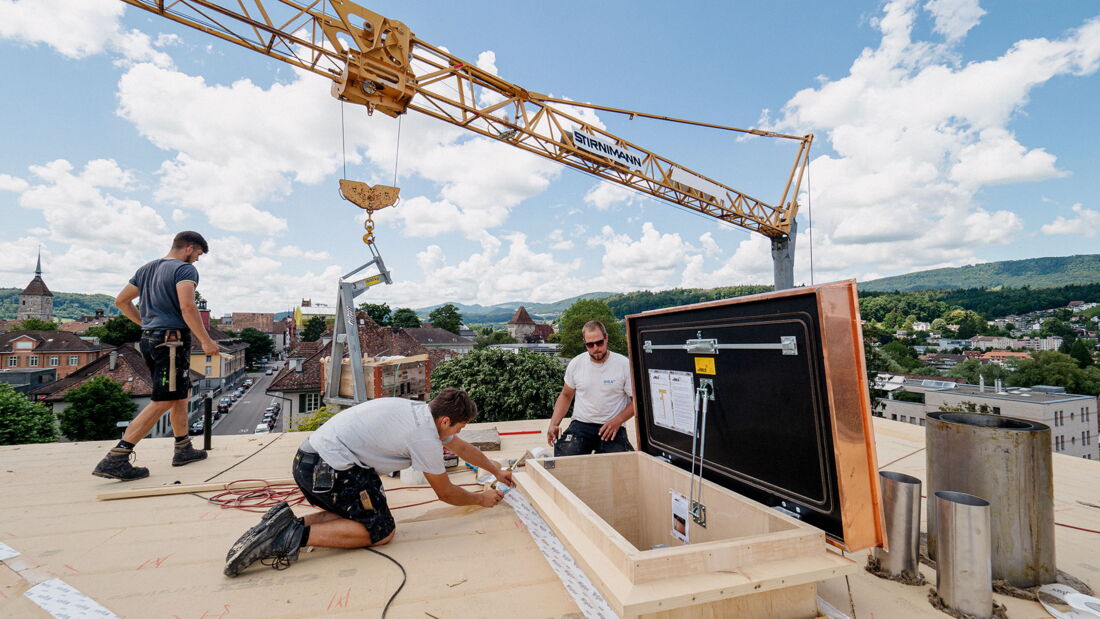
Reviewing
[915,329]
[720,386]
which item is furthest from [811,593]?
[915,329]

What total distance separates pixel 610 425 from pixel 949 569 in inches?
69.3

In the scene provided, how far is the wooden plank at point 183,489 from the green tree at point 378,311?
5159cm

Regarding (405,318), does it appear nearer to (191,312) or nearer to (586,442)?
(191,312)

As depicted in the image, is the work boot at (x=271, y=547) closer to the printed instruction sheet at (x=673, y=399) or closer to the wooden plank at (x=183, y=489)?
the wooden plank at (x=183, y=489)

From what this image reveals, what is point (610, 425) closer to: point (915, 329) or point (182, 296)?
point (182, 296)

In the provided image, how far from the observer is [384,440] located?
6.73ft

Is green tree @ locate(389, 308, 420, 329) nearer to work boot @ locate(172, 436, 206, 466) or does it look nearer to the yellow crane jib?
the yellow crane jib

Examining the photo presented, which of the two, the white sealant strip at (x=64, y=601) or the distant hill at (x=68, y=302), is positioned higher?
the distant hill at (x=68, y=302)

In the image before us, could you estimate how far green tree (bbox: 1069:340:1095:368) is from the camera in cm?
4291

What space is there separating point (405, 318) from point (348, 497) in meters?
61.1

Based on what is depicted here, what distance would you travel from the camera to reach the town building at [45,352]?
3306 cm

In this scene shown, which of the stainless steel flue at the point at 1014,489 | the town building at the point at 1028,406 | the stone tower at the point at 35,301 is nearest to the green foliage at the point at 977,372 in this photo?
the town building at the point at 1028,406

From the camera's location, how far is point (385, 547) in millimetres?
2082

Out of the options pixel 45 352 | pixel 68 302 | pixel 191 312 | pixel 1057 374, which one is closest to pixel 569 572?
pixel 191 312
